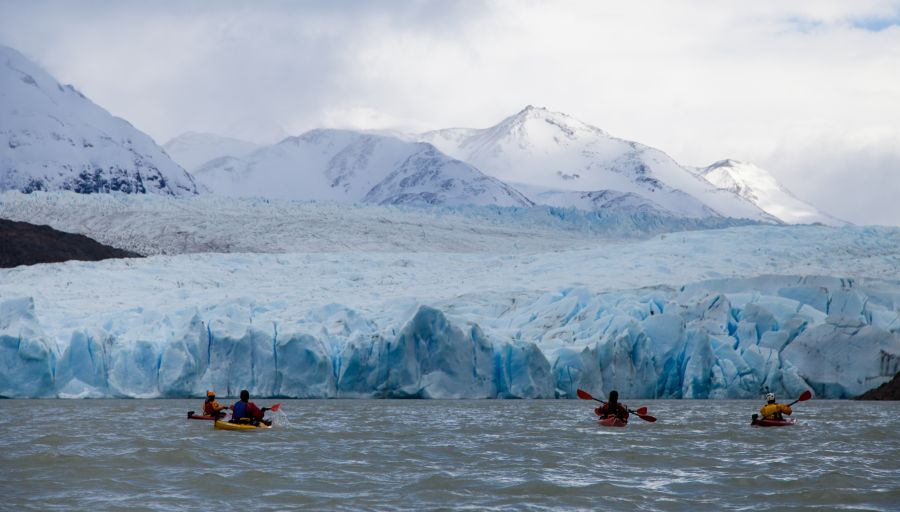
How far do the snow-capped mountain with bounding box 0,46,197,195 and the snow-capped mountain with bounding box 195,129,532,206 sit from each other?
78.7ft

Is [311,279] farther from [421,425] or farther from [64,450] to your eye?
[64,450]

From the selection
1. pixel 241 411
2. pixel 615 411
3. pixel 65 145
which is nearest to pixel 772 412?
pixel 615 411

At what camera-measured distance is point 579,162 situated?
16150 cm

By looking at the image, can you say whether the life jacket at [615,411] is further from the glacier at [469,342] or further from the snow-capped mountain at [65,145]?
the snow-capped mountain at [65,145]

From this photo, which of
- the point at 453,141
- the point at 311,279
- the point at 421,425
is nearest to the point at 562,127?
the point at 453,141

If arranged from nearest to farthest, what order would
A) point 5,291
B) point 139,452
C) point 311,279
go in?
point 139,452 → point 5,291 → point 311,279

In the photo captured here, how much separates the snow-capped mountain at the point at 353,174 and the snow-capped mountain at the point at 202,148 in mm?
5368

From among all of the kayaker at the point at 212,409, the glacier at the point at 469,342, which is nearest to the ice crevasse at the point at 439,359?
the glacier at the point at 469,342

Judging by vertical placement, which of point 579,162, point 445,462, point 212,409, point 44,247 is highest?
point 579,162

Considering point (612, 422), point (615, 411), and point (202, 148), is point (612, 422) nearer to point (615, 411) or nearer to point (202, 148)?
point (615, 411)

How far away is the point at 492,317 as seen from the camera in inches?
1081

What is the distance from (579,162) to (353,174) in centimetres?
3285

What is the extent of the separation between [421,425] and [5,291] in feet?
50.1

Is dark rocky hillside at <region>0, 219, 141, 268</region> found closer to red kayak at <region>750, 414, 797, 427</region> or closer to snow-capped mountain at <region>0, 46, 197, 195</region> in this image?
red kayak at <region>750, 414, 797, 427</region>
